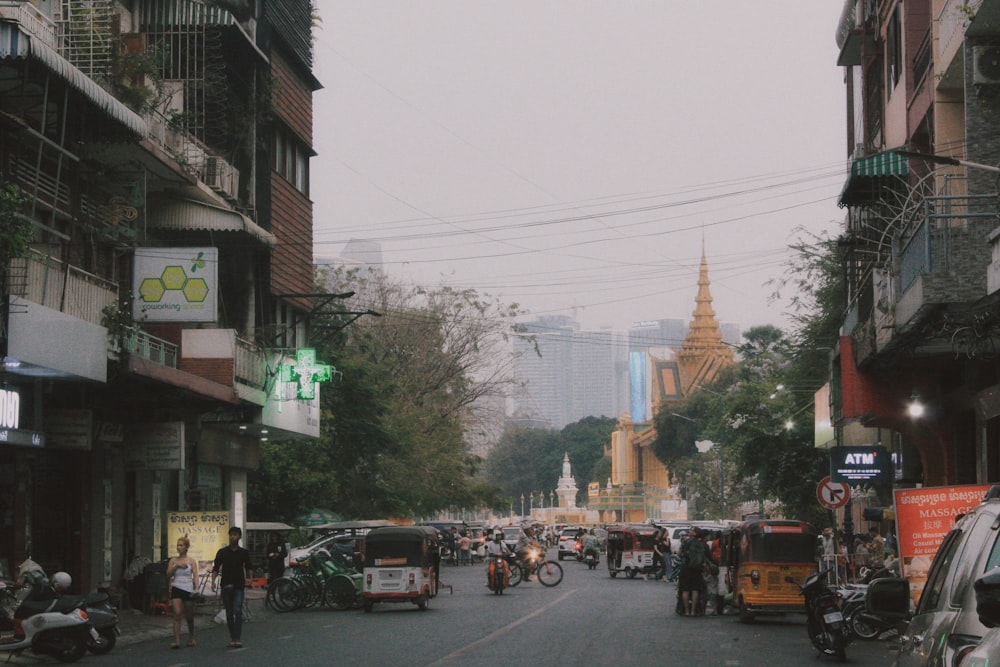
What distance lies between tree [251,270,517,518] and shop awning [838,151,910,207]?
2652cm

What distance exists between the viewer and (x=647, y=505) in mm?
139750

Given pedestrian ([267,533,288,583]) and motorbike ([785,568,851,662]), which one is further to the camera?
pedestrian ([267,533,288,583])

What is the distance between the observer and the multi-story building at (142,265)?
2358 cm

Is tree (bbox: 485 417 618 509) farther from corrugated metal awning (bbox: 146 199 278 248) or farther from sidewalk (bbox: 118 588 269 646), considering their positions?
sidewalk (bbox: 118 588 269 646)

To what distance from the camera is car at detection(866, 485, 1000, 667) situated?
19.7 ft

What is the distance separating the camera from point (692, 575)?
1119 inches

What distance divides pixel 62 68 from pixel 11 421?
5.28m

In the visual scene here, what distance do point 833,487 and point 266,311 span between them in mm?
15913

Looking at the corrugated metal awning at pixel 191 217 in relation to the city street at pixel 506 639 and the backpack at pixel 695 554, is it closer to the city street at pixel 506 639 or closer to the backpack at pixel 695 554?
the city street at pixel 506 639

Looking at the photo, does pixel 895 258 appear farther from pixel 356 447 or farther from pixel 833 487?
pixel 356 447

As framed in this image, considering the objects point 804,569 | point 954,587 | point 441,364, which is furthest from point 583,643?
point 441,364

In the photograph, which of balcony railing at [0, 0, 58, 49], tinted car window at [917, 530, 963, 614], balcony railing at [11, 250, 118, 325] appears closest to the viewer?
tinted car window at [917, 530, 963, 614]

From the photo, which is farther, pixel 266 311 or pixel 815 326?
pixel 815 326

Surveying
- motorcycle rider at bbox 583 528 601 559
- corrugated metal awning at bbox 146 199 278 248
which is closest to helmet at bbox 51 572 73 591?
corrugated metal awning at bbox 146 199 278 248
